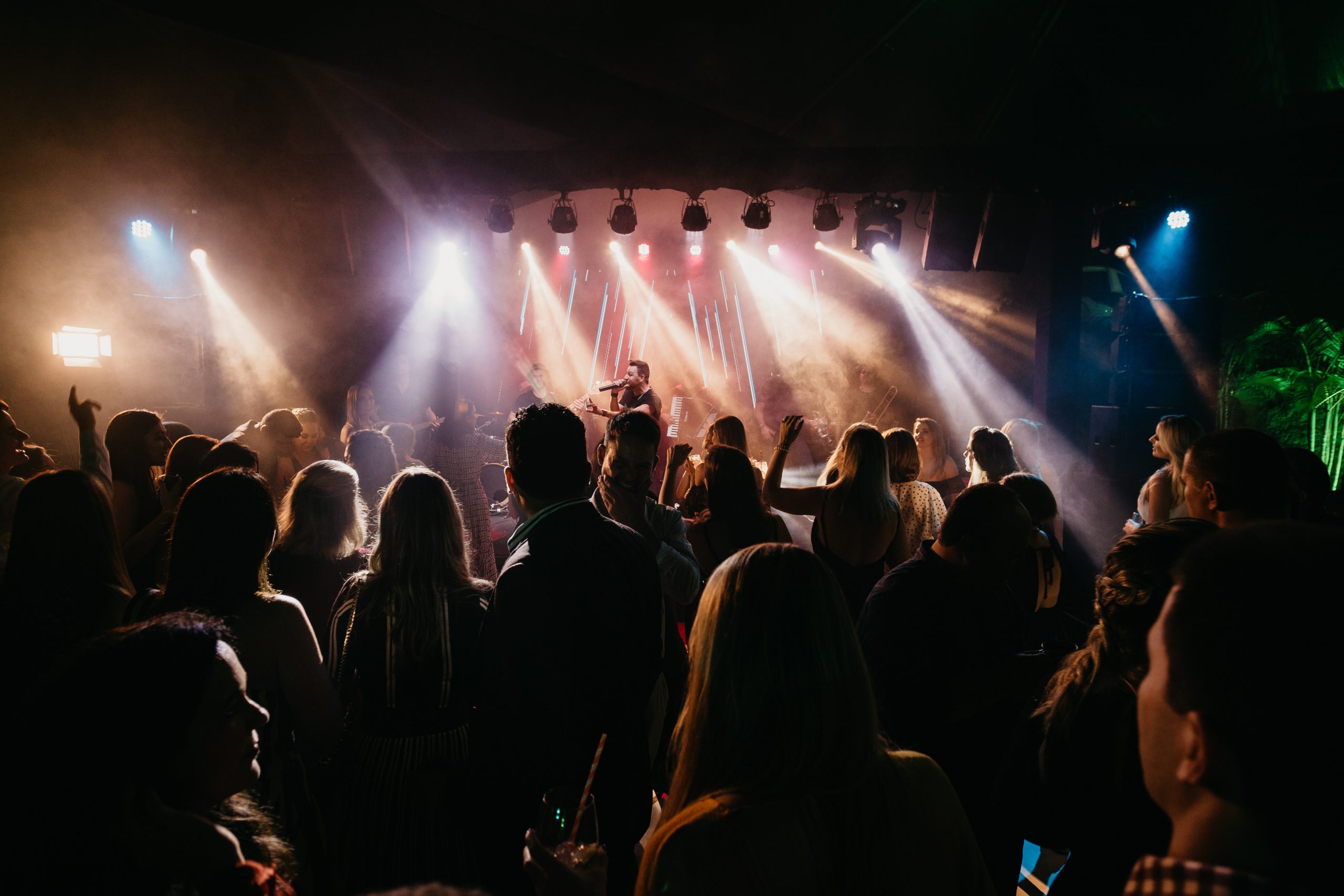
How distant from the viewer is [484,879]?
1680mm

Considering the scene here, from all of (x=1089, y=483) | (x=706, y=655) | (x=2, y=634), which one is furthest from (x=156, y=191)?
(x=1089, y=483)

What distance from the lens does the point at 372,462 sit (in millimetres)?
3480

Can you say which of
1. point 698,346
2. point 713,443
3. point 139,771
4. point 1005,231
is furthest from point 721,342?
point 139,771

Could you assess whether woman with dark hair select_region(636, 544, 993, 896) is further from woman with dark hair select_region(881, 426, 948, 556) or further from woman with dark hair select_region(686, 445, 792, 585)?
woman with dark hair select_region(881, 426, 948, 556)

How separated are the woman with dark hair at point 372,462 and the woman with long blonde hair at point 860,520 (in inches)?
88.4

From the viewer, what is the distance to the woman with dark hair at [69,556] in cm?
185

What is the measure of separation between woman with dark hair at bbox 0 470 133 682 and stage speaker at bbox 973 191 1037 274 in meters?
6.82

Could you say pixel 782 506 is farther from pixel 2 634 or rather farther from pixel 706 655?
pixel 2 634

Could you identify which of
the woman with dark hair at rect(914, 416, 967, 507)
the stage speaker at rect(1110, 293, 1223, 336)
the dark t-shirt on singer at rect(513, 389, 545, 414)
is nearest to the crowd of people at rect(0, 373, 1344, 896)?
the woman with dark hair at rect(914, 416, 967, 507)

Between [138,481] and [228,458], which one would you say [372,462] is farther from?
[138,481]

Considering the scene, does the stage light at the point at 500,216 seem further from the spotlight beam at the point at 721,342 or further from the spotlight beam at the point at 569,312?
the spotlight beam at the point at 721,342

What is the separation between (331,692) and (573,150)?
5037 mm

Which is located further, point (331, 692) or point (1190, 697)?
point (331, 692)

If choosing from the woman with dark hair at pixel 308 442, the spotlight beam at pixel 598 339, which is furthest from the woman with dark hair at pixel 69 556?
the spotlight beam at pixel 598 339
